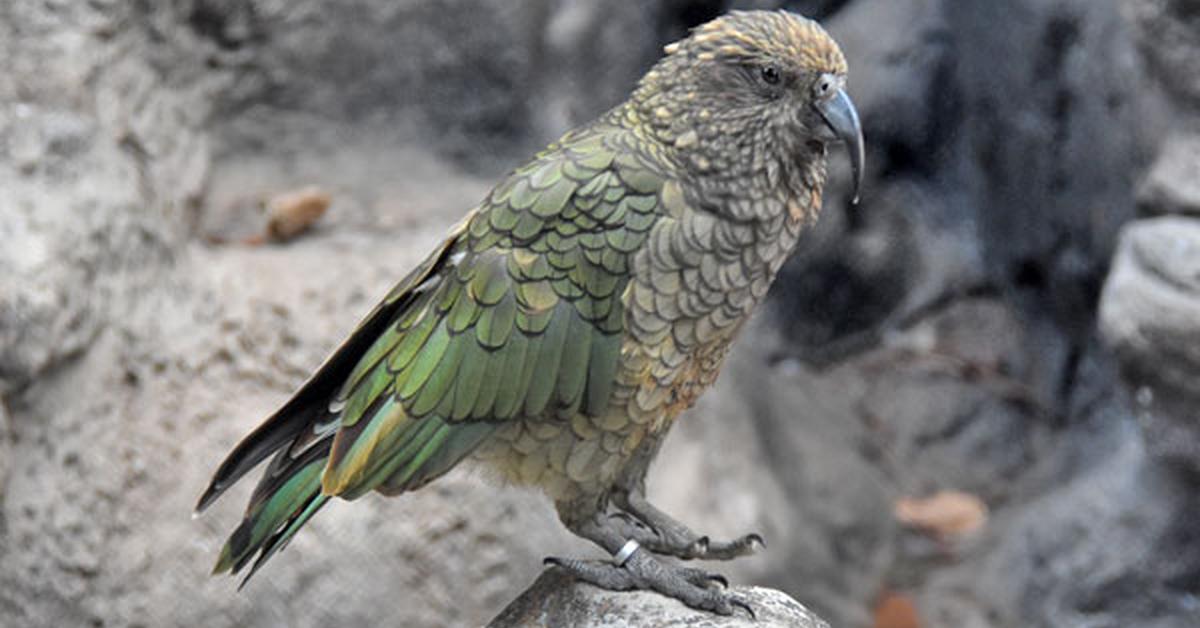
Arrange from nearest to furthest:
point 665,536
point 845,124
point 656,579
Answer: point 845,124 → point 656,579 → point 665,536

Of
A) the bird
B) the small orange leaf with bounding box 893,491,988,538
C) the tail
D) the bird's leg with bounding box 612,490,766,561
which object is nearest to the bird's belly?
the bird

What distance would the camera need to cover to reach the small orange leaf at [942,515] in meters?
5.74

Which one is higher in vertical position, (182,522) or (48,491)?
(48,491)

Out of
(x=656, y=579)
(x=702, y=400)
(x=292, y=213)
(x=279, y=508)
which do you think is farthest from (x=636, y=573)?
(x=292, y=213)

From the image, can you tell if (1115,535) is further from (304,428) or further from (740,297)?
(304,428)

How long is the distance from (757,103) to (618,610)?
984mm

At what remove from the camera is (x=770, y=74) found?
2729 mm

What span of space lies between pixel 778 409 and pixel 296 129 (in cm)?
196

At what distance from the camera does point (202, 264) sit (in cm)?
457

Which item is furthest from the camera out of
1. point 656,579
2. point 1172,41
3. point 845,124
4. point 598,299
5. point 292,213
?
point 292,213

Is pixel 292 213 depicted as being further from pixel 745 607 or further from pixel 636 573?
pixel 745 607

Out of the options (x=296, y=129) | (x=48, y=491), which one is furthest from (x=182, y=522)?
(x=296, y=129)

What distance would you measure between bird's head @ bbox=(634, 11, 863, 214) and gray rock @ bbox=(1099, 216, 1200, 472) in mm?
2050

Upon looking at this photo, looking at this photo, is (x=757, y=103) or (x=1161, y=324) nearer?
(x=757, y=103)
